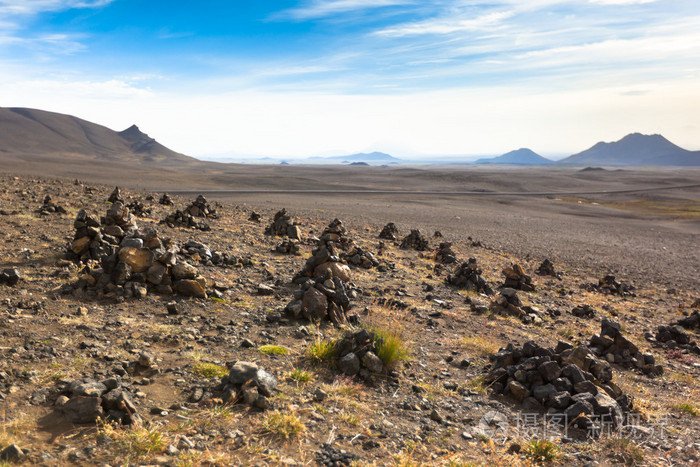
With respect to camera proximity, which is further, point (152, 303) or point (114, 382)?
point (152, 303)

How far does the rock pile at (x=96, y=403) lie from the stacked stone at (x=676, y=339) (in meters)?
11.4

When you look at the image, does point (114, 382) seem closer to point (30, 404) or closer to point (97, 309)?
point (30, 404)

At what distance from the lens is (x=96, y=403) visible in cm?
416

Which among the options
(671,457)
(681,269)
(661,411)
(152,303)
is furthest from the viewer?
(681,269)

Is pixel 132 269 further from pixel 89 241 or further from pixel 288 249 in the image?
pixel 288 249

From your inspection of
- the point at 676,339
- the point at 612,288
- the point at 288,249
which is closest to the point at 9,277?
the point at 288,249

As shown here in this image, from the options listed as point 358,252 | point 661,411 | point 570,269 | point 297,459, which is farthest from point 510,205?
point 297,459

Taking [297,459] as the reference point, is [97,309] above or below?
above

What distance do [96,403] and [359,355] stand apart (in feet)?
11.1

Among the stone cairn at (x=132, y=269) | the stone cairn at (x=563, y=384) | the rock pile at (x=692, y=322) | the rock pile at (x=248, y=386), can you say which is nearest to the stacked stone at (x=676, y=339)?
the rock pile at (x=692, y=322)

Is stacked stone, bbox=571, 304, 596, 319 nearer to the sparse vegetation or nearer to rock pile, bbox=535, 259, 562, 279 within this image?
rock pile, bbox=535, 259, 562, 279

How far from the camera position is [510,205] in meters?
56.4

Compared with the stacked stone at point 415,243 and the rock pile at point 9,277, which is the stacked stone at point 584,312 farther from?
the rock pile at point 9,277

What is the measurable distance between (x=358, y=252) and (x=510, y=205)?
1897 inches
